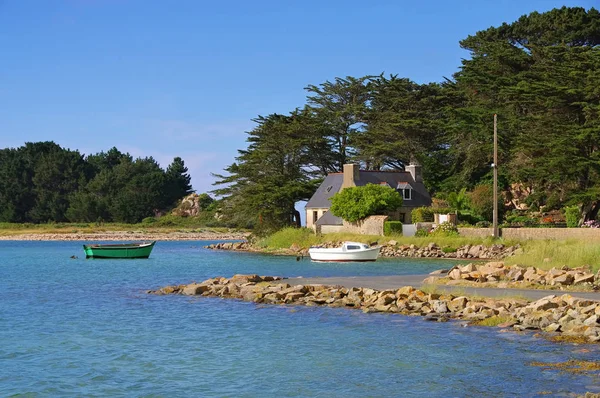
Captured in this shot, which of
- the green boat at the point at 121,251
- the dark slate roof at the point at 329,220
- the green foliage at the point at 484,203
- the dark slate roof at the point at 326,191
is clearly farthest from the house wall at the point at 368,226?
the green boat at the point at 121,251

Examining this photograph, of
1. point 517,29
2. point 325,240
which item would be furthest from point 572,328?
point 517,29

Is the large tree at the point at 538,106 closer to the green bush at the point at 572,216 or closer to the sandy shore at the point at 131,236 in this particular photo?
the green bush at the point at 572,216

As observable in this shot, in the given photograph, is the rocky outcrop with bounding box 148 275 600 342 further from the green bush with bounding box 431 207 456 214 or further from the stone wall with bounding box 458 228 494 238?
the green bush with bounding box 431 207 456 214

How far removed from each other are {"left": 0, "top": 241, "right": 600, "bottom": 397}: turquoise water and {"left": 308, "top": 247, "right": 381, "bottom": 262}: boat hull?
22869 millimetres

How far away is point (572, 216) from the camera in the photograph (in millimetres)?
63812

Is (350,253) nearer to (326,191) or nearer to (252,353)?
(326,191)

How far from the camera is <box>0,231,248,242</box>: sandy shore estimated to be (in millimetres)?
113175

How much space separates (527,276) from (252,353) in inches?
576

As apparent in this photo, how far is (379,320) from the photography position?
27.1m

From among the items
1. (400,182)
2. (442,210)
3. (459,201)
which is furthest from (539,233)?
(400,182)

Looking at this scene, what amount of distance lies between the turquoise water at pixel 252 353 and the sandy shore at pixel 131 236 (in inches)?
3091

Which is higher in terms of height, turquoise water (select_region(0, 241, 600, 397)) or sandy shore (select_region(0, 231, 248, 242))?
sandy shore (select_region(0, 231, 248, 242))

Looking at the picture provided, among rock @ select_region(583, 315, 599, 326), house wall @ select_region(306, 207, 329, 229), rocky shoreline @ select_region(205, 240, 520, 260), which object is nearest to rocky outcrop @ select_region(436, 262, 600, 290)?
rock @ select_region(583, 315, 599, 326)

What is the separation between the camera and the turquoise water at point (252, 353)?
1852 cm
